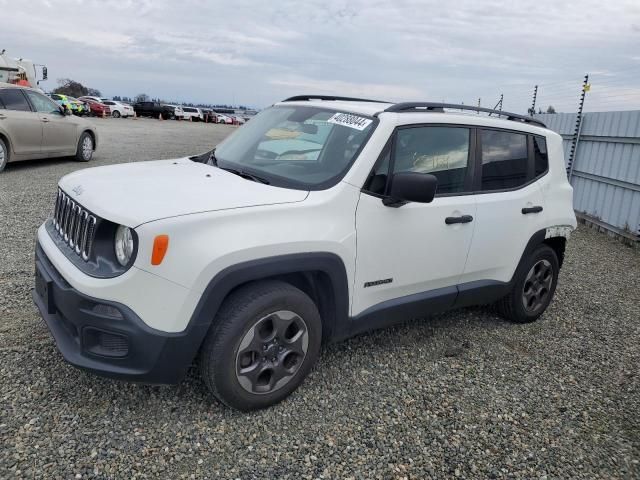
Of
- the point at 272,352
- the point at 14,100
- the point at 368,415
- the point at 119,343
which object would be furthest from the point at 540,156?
the point at 14,100

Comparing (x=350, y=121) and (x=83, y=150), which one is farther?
(x=83, y=150)

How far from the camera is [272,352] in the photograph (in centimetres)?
300

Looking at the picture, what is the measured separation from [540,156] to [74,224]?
142 inches

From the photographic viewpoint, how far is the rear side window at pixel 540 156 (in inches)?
175

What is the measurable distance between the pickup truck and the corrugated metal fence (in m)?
43.1

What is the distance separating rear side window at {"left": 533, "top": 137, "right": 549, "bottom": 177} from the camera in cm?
444

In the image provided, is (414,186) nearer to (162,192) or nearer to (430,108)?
(430,108)

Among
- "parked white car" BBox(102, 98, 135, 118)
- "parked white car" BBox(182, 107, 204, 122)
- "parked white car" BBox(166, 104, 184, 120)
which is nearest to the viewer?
"parked white car" BBox(102, 98, 135, 118)

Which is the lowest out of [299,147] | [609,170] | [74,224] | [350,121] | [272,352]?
[272,352]

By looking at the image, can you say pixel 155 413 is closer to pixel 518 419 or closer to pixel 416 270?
pixel 416 270

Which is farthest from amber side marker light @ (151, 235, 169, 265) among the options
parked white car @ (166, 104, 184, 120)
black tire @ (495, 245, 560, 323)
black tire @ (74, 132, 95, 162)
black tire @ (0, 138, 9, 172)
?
parked white car @ (166, 104, 184, 120)

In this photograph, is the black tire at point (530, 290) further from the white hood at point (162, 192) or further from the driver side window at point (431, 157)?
the white hood at point (162, 192)

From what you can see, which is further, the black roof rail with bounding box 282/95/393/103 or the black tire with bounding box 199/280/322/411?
the black roof rail with bounding box 282/95/393/103

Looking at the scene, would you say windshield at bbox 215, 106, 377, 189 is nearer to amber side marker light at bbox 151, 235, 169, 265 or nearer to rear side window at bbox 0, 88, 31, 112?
amber side marker light at bbox 151, 235, 169, 265
